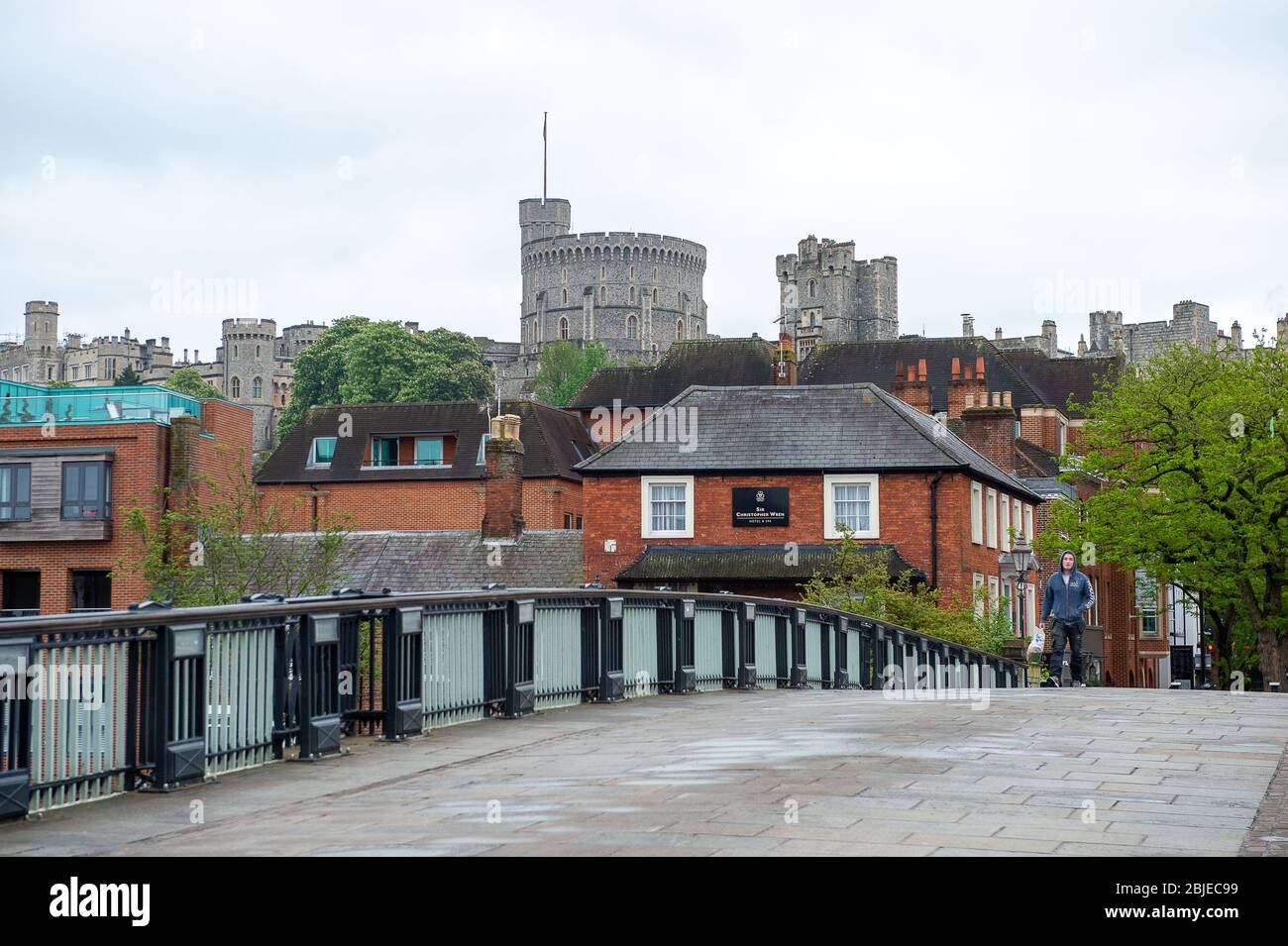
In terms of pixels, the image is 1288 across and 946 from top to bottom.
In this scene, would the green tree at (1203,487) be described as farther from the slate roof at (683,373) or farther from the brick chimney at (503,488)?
the slate roof at (683,373)

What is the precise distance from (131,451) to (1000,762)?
46.5 meters

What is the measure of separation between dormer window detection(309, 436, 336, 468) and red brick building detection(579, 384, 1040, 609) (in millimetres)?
23266

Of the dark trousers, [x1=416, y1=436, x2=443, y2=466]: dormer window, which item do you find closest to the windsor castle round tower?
[x1=416, y1=436, x2=443, y2=466]: dormer window

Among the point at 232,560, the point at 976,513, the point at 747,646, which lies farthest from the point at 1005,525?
the point at 747,646

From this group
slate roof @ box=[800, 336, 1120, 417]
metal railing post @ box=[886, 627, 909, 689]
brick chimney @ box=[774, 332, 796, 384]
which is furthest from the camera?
slate roof @ box=[800, 336, 1120, 417]

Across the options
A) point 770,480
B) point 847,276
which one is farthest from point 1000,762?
point 847,276

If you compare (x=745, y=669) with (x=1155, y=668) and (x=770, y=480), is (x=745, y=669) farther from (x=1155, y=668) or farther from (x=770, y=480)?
(x=1155, y=668)

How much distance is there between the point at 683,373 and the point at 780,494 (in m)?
42.9

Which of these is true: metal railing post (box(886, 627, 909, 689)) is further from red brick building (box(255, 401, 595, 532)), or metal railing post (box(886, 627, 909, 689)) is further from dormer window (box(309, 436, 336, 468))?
dormer window (box(309, 436, 336, 468))

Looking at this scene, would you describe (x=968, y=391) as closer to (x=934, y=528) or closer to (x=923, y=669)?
(x=934, y=528)

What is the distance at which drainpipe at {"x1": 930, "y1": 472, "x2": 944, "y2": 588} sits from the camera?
1676 inches

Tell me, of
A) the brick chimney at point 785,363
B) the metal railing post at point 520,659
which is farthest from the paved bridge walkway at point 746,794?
the brick chimney at point 785,363

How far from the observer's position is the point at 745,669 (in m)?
21.5

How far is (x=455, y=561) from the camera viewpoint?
47438 mm
